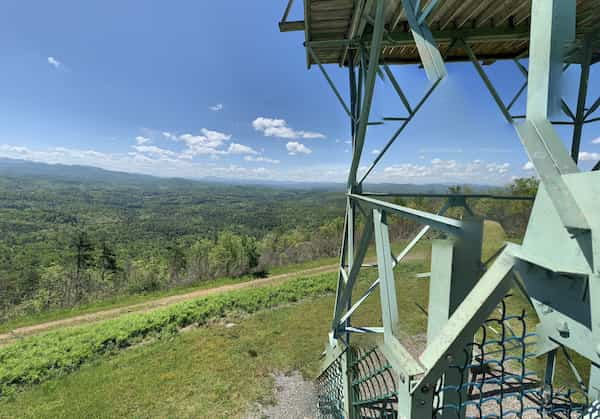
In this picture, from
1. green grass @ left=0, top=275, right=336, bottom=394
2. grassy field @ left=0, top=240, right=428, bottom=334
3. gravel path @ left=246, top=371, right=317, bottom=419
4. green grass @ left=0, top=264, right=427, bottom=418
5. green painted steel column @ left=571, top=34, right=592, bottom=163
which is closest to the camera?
green painted steel column @ left=571, top=34, right=592, bottom=163

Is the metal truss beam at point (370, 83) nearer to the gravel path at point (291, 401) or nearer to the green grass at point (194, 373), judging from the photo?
the green grass at point (194, 373)

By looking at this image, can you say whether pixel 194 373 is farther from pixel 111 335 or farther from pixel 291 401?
pixel 111 335

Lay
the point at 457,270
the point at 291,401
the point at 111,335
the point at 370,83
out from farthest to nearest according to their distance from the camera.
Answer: the point at 111,335, the point at 291,401, the point at 370,83, the point at 457,270

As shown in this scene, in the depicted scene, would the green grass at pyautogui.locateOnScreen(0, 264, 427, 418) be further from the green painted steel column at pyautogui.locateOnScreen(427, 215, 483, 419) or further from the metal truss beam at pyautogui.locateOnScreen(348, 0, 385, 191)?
the green painted steel column at pyautogui.locateOnScreen(427, 215, 483, 419)

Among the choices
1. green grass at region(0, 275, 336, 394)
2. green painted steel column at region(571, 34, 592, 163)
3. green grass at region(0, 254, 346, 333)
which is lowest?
green grass at region(0, 254, 346, 333)

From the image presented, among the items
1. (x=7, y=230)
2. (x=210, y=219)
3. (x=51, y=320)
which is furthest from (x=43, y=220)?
(x=51, y=320)

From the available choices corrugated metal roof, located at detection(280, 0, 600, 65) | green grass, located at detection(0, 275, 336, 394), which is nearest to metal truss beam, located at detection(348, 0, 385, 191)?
corrugated metal roof, located at detection(280, 0, 600, 65)

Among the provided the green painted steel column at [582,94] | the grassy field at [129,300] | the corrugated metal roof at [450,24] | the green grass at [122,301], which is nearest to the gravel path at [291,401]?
the green painted steel column at [582,94]

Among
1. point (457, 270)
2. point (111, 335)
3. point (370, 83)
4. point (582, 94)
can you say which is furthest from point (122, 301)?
point (582, 94)
